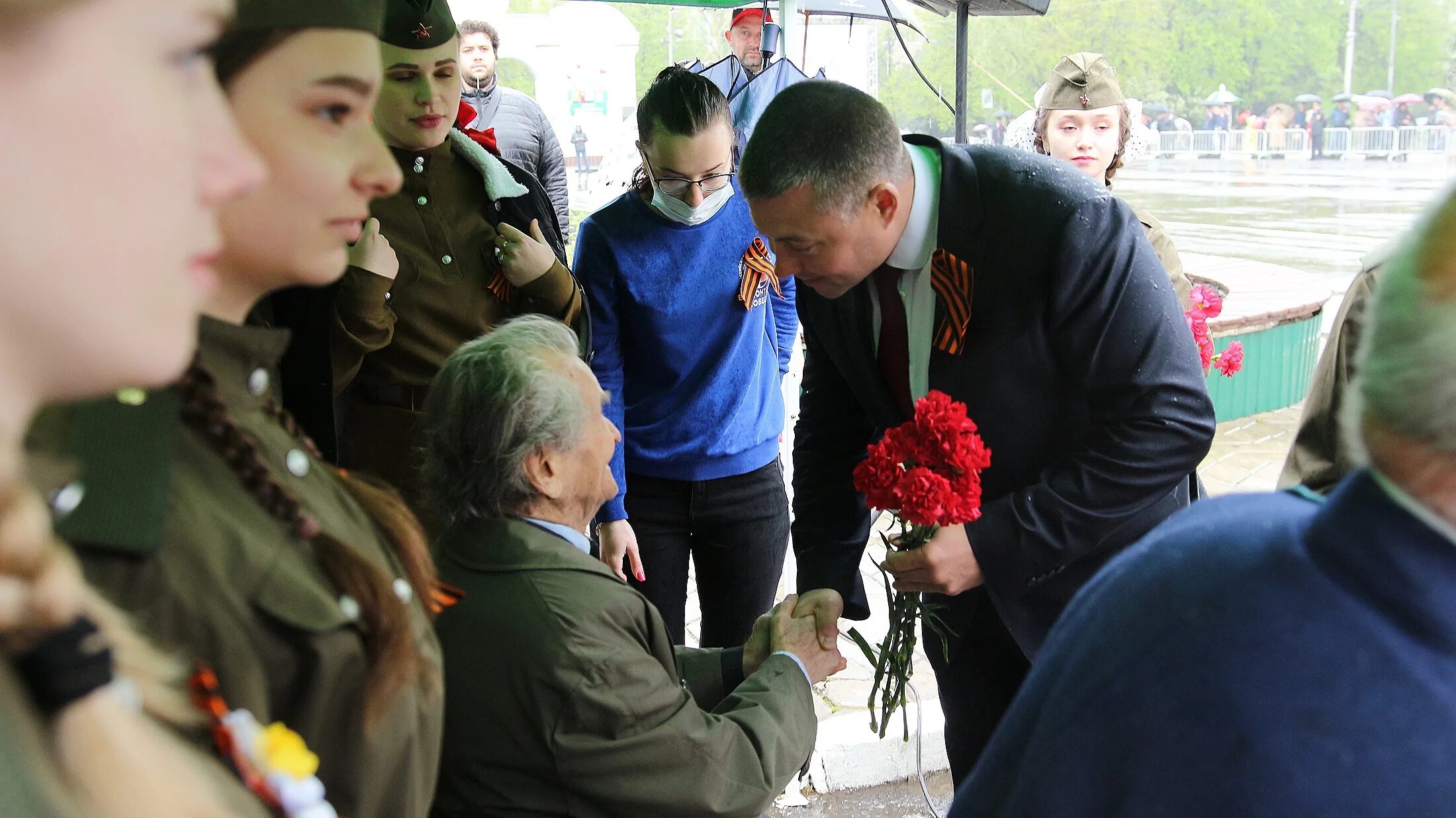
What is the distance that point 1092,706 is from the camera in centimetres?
90

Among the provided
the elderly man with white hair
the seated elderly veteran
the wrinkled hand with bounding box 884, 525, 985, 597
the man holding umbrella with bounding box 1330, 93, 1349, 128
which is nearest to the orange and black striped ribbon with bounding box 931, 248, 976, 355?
the wrinkled hand with bounding box 884, 525, 985, 597

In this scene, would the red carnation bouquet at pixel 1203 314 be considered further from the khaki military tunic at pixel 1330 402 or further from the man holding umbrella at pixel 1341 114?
the man holding umbrella at pixel 1341 114

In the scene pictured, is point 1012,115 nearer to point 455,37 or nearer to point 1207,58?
point 1207,58

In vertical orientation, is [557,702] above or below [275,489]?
below

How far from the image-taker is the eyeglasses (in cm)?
246

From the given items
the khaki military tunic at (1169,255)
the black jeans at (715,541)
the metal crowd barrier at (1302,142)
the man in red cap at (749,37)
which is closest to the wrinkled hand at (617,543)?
the black jeans at (715,541)

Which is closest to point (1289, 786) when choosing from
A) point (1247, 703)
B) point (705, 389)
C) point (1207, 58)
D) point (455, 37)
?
point (1247, 703)

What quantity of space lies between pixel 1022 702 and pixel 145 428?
738 mm

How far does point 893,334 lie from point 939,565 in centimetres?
42

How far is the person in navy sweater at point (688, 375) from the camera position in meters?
2.49

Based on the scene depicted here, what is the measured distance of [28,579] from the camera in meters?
0.44

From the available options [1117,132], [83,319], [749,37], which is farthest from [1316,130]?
[83,319]

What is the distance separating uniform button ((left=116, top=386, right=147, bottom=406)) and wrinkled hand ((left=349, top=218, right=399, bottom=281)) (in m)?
0.86

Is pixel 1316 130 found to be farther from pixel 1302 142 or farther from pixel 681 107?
pixel 681 107
